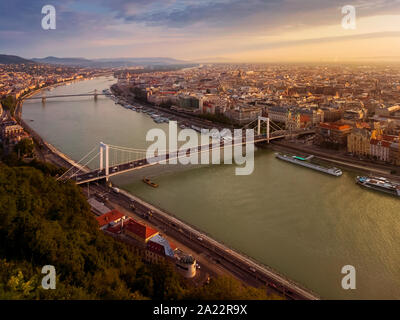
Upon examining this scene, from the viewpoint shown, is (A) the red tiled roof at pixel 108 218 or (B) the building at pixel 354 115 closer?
(A) the red tiled roof at pixel 108 218

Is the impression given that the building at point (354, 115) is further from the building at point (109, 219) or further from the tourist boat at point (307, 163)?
the building at point (109, 219)

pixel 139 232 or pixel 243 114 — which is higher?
pixel 243 114

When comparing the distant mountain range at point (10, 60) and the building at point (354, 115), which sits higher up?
the distant mountain range at point (10, 60)

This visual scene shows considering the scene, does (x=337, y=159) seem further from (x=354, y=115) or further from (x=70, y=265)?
(x=70, y=265)

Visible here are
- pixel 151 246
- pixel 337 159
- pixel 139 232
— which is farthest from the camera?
pixel 337 159

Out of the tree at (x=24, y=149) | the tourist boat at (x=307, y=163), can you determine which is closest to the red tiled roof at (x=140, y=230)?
the tourist boat at (x=307, y=163)

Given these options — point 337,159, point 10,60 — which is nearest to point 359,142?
point 337,159

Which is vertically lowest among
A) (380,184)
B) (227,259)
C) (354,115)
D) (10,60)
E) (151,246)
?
(227,259)
